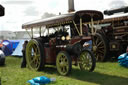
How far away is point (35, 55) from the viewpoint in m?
7.97

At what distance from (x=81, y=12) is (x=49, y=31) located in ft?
7.24

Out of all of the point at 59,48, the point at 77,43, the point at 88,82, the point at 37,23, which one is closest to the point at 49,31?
the point at 37,23

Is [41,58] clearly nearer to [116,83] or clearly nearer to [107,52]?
[116,83]

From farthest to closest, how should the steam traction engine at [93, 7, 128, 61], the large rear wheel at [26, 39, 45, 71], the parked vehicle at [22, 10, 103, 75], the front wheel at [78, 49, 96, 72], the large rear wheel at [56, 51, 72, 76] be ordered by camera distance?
the steam traction engine at [93, 7, 128, 61]
the large rear wheel at [26, 39, 45, 71]
the front wheel at [78, 49, 96, 72]
the parked vehicle at [22, 10, 103, 75]
the large rear wheel at [56, 51, 72, 76]

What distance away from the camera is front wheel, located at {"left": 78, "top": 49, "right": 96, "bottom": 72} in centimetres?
689

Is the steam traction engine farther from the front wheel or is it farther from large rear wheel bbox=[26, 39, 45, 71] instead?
large rear wheel bbox=[26, 39, 45, 71]

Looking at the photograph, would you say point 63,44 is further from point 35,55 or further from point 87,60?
point 35,55

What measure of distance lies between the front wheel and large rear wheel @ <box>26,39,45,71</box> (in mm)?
1427

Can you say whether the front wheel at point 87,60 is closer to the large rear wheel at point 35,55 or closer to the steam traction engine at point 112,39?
the large rear wheel at point 35,55

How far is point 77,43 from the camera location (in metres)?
6.65

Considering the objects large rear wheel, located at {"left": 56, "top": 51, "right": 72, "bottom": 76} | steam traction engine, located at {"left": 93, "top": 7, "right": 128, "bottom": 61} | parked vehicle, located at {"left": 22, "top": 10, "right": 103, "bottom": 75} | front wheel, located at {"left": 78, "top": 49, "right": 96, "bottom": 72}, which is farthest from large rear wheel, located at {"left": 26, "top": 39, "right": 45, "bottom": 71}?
steam traction engine, located at {"left": 93, "top": 7, "right": 128, "bottom": 61}

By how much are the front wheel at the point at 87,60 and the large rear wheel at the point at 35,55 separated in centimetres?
143

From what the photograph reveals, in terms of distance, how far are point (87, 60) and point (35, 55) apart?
210 centimetres

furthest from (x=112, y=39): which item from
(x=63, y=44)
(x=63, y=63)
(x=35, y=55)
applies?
(x=63, y=63)
